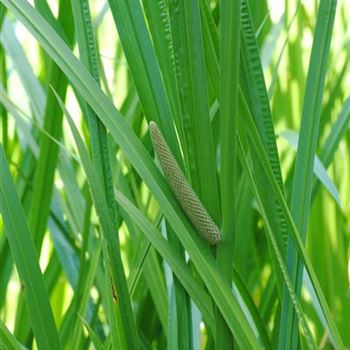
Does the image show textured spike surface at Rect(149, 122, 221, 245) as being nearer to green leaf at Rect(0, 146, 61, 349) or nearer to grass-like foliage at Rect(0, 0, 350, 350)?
grass-like foliage at Rect(0, 0, 350, 350)

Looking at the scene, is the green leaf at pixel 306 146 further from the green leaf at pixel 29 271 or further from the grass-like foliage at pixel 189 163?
the green leaf at pixel 29 271

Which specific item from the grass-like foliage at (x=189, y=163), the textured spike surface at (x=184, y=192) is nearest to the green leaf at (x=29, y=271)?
the grass-like foliage at (x=189, y=163)

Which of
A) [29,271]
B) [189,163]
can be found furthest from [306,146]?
[29,271]

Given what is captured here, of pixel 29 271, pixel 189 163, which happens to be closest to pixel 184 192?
pixel 189 163

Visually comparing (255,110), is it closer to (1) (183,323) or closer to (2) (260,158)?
(2) (260,158)

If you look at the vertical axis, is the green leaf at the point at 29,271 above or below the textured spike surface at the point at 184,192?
below

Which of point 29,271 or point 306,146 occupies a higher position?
point 306,146

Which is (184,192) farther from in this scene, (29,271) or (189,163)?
(29,271)

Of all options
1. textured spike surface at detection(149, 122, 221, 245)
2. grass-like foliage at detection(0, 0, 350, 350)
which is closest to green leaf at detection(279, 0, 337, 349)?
grass-like foliage at detection(0, 0, 350, 350)

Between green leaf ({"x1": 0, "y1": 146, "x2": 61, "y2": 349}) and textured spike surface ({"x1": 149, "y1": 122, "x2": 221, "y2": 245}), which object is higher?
textured spike surface ({"x1": 149, "y1": 122, "x2": 221, "y2": 245})
